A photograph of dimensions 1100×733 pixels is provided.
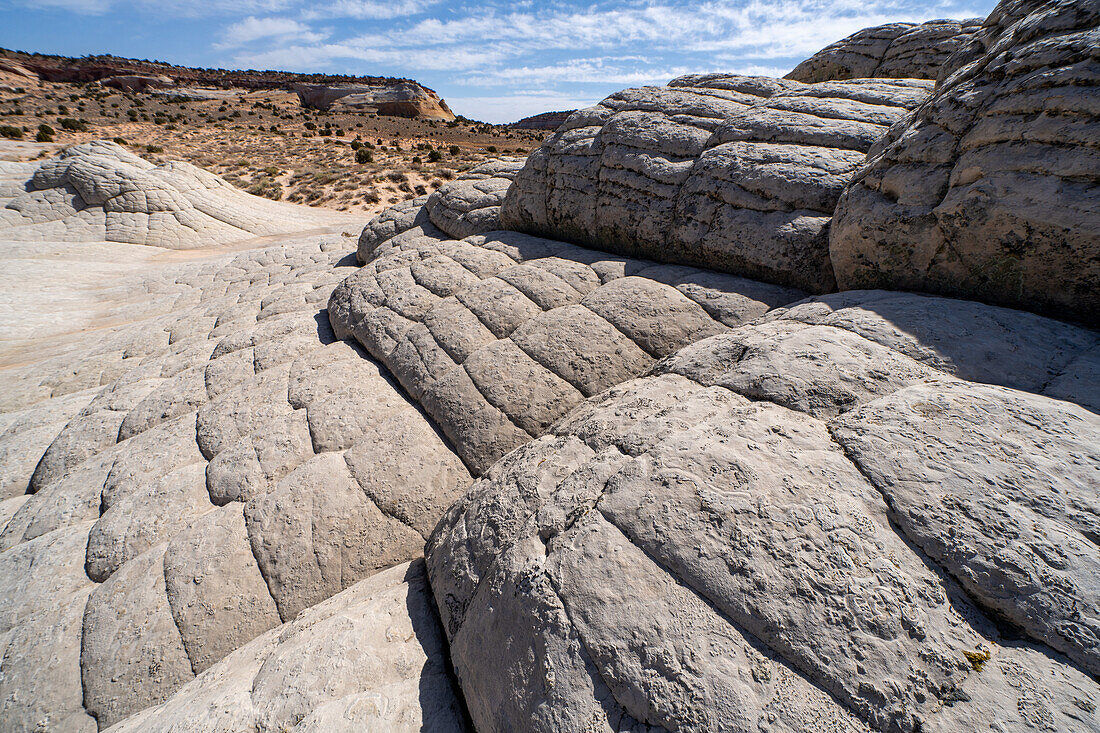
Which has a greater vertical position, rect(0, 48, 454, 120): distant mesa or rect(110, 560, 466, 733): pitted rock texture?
rect(0, 48, 454, 120): distant mesa

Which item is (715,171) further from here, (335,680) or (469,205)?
(335,680)

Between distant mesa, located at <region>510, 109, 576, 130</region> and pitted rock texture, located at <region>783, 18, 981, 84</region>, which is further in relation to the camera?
distant mesa, located at <region>510, 109, 576, 130</region>

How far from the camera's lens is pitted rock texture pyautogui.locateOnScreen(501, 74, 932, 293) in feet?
12.9

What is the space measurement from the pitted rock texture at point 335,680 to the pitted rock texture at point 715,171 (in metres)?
3.71

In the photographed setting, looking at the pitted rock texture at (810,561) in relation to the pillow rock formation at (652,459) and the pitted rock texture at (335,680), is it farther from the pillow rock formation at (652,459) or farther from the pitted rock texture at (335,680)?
the pitted rock texture at (335,680)

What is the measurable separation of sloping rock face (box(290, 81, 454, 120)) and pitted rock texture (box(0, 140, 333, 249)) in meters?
31.1

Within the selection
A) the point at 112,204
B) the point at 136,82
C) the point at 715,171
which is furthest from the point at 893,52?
the point at 136,82

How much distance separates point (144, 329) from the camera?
605cm

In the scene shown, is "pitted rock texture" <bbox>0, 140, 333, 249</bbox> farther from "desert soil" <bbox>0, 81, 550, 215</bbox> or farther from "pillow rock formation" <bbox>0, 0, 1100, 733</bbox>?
"pillow rock formation" <bbox>0, 0, 1100, 733</bbox>

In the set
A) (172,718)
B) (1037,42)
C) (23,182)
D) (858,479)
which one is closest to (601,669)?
(858,479)

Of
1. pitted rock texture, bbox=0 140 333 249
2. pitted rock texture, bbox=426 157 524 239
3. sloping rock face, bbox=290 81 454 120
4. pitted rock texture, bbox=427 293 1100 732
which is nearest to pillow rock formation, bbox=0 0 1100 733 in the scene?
pitted rock texture, bbox=427 293 1100 732

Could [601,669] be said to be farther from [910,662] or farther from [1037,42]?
[1037,42]

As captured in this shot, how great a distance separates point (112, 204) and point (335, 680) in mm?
12753

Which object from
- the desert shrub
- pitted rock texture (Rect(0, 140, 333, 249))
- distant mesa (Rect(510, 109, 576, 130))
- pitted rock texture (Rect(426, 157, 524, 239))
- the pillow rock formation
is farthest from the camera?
distant mesa (Rect(510, 109, 576, 130))
